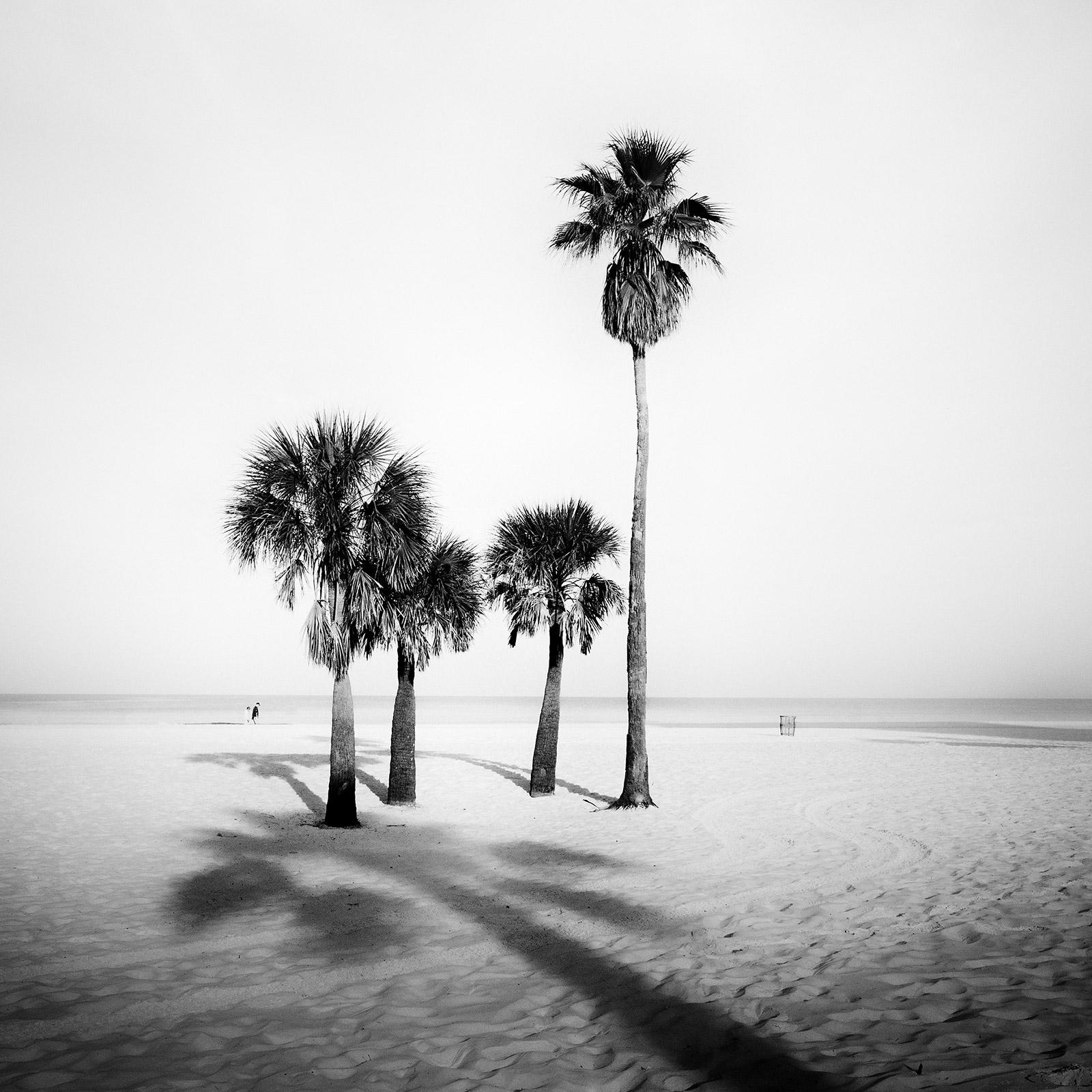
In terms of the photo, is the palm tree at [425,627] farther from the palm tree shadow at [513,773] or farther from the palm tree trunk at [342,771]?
the palm tree shadow at [513,773]

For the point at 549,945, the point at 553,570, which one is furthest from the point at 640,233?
the point at 549,945

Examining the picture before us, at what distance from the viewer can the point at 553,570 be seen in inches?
711

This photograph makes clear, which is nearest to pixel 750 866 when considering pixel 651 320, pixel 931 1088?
pixel 931 1088

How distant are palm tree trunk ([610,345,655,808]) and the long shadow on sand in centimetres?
364

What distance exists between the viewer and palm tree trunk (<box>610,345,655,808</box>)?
50.1 feet

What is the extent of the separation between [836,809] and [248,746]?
76.2ft

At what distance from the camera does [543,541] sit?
17922 millimetres

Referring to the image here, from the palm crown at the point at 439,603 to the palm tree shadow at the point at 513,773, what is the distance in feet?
14.5

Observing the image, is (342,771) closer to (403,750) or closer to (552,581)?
(403,750)

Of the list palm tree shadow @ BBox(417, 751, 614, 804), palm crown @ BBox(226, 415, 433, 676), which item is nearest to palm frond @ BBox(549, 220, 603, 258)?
palm crown @ BBox(226, 415, 433, 676)

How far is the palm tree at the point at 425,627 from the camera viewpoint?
1563 cm

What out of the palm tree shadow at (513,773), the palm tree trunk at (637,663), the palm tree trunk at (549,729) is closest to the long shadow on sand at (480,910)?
the palm tree trunk at (637,663)

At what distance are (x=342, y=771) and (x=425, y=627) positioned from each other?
3503 mm

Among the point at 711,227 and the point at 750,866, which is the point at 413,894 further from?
the point at 711,227
